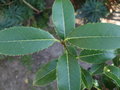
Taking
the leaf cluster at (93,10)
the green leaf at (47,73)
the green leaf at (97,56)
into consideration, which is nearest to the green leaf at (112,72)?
the green leaf at (97,56)

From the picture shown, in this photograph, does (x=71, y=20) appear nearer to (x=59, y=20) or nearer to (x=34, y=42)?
(x=59, y=20)

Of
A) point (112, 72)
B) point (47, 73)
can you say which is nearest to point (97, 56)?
point (112, 72)

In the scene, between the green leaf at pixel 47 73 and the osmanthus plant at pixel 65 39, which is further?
the green leaf at pixel 47 73

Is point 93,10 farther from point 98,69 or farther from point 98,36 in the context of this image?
point 98,36

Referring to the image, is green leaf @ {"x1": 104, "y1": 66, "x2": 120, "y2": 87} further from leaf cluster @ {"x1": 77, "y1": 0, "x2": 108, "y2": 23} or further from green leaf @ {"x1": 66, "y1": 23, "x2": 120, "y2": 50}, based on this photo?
leaf cluster @ {"x1": 77, "y1": 0, "x2": 108, "y2": 23}

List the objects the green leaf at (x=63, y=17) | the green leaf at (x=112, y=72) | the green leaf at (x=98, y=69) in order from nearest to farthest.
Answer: the green leaf at (x=63, y=17) < the green leaf at (x=112, y=72) < the green leaf at (x=98, y=69)

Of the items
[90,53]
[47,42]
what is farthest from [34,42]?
[90,53]

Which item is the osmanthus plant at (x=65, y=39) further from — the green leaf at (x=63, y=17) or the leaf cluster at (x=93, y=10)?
the leaf cluster at (x=93, y=10)
